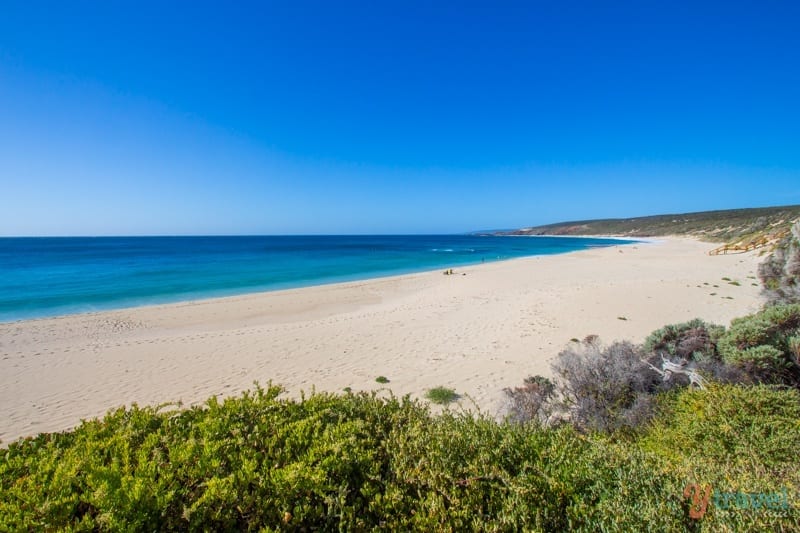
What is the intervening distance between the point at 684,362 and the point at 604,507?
4239 mm

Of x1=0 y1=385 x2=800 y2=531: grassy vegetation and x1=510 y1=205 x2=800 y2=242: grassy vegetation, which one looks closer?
x1=0 y1=385 x2=800 y2=531: grassy vegetation

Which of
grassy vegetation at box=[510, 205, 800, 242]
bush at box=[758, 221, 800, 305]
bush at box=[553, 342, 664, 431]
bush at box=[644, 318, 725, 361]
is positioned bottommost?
bush at box=[553, 342, 664, 431]

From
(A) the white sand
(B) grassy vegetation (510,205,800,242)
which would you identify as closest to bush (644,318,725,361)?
(A) the white sand

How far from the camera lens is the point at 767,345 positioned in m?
4.38

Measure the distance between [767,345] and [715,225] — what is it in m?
99.4

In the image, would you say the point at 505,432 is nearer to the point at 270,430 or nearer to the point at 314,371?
the point at 270,430

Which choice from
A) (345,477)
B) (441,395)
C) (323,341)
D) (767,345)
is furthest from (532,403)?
(323,341)

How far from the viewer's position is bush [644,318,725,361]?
5.27 meters

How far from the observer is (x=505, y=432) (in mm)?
2699

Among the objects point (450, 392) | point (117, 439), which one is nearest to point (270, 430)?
point (117, 439)

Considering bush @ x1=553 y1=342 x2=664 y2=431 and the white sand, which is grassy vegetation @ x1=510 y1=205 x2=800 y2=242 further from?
bush @ x1=553 y1=342 x2=664 y2=431

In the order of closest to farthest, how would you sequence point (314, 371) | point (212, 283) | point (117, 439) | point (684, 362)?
point (117, 439) < point (684, 362) < point (314, 371) < point (212, 283)

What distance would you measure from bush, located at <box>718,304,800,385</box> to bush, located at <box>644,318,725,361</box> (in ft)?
0.96

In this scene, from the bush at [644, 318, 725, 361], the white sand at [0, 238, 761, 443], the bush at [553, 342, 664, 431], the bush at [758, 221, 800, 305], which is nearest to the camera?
the bush at [553, 342, 664, 431]
